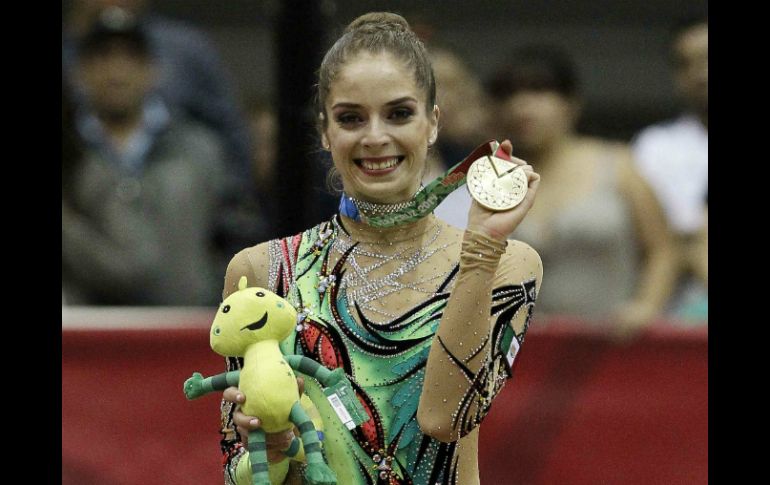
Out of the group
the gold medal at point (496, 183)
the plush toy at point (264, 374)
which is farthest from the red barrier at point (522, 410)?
the gold medal at point (496, 183)

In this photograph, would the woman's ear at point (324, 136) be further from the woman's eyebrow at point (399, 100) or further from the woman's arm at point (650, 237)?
the woman's arm at point (650, 237)

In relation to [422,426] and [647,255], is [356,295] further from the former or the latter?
[647,255]

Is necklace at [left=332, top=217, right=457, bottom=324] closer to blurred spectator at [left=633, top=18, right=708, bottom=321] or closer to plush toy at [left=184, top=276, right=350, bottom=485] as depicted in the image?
plush toy at [left=184, top=276, right=350, bottom=485]

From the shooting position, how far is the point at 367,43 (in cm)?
309

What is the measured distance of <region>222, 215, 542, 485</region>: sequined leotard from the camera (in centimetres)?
300

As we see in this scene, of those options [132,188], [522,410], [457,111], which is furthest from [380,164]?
[457,111]

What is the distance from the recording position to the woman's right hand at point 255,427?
2.70 meters

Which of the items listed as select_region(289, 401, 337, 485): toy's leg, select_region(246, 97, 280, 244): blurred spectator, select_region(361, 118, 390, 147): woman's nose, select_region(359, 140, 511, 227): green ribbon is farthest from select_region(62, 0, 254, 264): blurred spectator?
select_region(289, 401, 337, 485): toy's leg

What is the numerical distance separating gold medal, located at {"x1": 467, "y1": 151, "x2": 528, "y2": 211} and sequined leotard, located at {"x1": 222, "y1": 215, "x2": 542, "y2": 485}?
178 mm

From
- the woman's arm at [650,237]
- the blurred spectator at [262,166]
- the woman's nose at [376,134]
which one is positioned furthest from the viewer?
the blurred spectator at [262,166]

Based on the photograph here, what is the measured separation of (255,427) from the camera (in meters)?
2.70

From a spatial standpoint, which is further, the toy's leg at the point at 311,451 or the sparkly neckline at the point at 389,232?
the sparkly neckline at the point at 389,232
